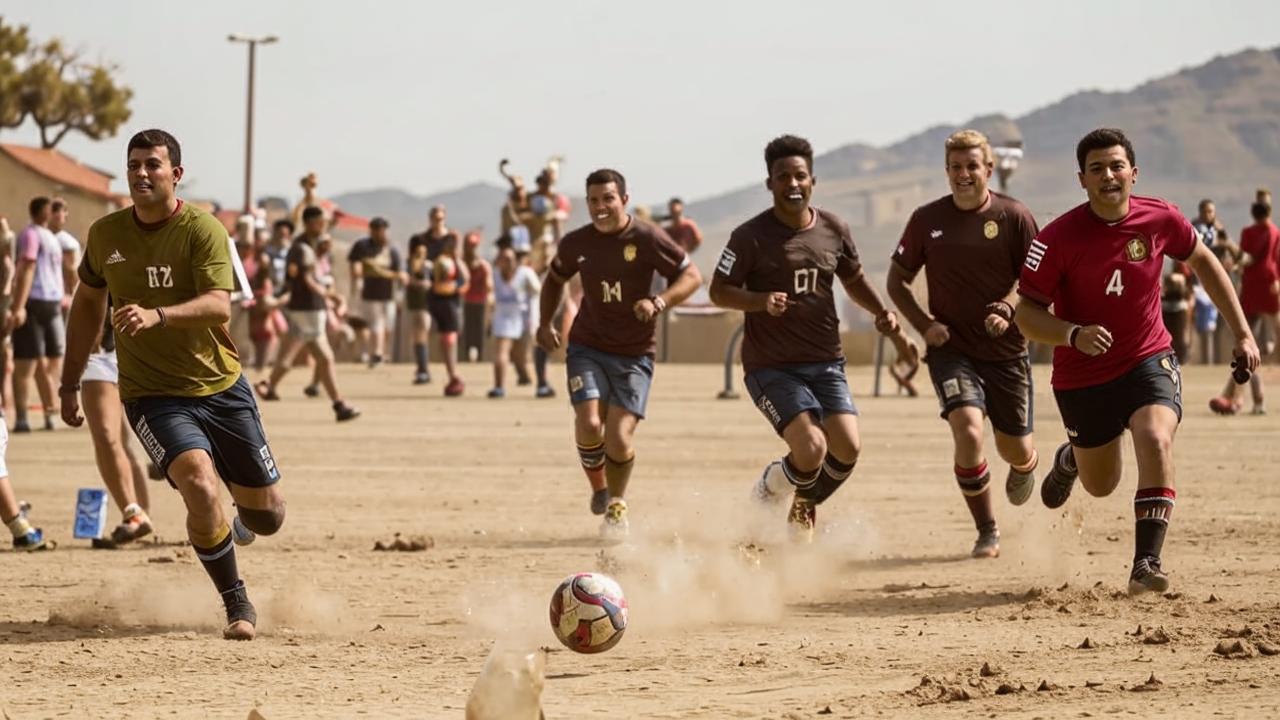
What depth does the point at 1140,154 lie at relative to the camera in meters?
118

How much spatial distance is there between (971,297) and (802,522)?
4.96 feet

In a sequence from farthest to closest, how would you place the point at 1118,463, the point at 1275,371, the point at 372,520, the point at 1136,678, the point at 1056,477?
the point at 1275,371 < the point at 372,520 < the point at 1056,477 < the point at 1118,463 < the point at 1136,678

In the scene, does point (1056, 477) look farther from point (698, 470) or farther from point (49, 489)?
point (49, 489)

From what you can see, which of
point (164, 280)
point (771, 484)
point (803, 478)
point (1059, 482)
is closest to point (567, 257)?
point (771, 484)

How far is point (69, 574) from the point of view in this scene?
1077cm

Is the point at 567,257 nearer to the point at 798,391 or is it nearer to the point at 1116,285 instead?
the point at 798,391

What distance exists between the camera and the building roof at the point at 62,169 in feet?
195

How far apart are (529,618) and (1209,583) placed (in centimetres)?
330

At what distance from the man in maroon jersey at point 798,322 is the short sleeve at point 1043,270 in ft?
4.98

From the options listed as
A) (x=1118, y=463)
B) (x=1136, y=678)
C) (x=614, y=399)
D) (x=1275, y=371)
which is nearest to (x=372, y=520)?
(x=614, y=399)

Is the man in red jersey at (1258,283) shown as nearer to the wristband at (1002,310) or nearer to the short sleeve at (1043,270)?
the wristband at (1002,310)

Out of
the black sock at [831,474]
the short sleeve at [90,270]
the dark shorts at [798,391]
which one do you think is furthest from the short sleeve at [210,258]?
the black sock at [831,474]

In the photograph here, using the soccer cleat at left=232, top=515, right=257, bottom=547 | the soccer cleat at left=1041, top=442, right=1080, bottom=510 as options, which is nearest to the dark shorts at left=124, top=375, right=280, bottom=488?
the soccer cleat at left=232, top=515, right=257, bottom=547

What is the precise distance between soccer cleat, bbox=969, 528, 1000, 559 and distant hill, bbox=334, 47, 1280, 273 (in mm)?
48434
